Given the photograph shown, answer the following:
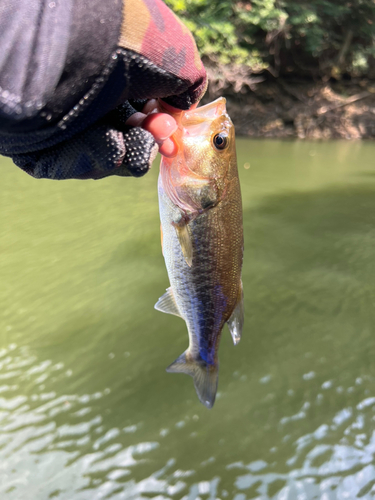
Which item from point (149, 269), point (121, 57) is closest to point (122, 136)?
point (121, 57)

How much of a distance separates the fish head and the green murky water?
1914 millimetres

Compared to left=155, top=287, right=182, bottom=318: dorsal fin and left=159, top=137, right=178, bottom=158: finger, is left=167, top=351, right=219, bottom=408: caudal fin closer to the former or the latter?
left=155, top=287, right=182, bottom=318: dorsal fin

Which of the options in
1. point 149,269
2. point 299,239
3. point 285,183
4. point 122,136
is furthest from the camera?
point 285,183

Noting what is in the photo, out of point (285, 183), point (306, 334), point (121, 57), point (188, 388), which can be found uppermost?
point (121, 57)

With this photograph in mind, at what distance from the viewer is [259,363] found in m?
3.37

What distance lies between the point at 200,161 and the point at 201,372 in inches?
39.8

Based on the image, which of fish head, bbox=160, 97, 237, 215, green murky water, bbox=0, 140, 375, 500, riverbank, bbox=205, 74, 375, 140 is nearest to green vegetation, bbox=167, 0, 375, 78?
riverbank, bbox=205, 74, 375, 140

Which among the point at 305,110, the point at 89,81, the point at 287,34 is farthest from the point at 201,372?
the point at 287,34

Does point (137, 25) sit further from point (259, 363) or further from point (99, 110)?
point (259, 363)

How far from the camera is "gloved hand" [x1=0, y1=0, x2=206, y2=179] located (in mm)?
1100

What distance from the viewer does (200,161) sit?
5.04ft

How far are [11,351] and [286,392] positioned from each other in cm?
238

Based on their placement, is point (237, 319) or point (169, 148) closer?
point (169, 148)

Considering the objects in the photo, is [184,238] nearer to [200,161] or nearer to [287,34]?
[200,161]
